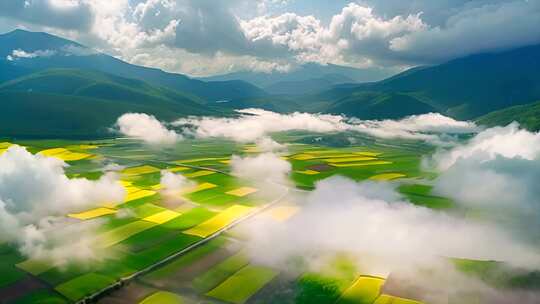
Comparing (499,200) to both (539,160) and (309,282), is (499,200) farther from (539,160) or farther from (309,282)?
(309,282)

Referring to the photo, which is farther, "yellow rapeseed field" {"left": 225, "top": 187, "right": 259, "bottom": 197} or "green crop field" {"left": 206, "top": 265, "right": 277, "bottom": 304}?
"yellow rapeseed field" {"left": 225, "top": 187, "right": 259, "bottom": 197}

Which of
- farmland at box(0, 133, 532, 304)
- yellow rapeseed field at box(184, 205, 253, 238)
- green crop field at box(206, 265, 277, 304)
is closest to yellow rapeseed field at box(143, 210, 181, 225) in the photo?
farmland at box(0, 133, 532, 304)

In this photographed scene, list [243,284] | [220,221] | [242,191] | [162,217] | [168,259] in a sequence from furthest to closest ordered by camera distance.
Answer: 1. [242,191]
2. [162,217]
3. [220,221]
4. [168,259]
5. [243,284]

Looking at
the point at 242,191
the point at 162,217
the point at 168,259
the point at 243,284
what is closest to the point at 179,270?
the point at 168,259

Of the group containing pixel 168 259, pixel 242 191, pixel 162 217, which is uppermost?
pixel 242 191

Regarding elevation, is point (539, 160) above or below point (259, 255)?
above

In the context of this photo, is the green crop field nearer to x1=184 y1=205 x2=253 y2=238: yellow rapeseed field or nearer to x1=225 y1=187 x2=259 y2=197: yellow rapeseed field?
x1=184 y1=205 x2=253 y2=238: yellow rapeseed field

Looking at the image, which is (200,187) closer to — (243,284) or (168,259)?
(168,259)

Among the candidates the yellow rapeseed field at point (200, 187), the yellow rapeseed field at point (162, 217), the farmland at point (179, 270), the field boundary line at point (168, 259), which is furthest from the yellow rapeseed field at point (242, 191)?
the yellow rapeseed field at point (162, 217)

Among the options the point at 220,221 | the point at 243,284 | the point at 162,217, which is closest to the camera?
the point at 243,284

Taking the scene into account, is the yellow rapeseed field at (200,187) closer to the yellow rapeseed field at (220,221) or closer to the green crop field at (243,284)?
the yellow rapeseed field at (220,221)

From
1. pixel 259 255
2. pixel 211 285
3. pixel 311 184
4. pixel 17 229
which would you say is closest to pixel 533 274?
pixel 259 255
